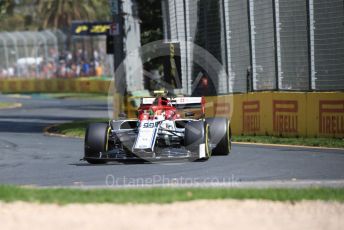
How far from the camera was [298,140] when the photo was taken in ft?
60.5

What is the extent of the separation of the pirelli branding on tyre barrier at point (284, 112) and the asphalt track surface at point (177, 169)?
158cm

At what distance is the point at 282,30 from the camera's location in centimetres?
2003

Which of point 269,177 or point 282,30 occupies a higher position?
point 282,30

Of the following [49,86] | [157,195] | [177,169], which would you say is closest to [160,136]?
→ [177,169]

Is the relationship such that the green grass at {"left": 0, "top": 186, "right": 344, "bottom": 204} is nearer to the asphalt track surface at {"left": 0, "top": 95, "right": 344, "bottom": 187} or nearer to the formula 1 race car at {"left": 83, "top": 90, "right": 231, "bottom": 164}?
the asphalt track surface at {"left": 0, "top": 95, "right": 344, "bottom": 187}

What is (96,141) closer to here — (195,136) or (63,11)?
(195,136)

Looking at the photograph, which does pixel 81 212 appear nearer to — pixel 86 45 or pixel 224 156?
pixel 224 156

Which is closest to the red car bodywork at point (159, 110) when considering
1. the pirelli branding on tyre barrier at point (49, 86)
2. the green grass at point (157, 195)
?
the green grass at point (157, 195)

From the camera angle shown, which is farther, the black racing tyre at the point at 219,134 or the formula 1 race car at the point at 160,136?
the black racing tyre at the point at 219,134

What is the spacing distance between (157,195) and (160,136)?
5179mm

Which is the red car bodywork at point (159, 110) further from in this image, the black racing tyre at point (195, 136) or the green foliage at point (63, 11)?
the green foliage at point (63, 11)

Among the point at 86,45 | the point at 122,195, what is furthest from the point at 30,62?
the point at 122,195

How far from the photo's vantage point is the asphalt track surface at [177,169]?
12.6 meters

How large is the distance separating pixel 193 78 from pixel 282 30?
5.08 meters
